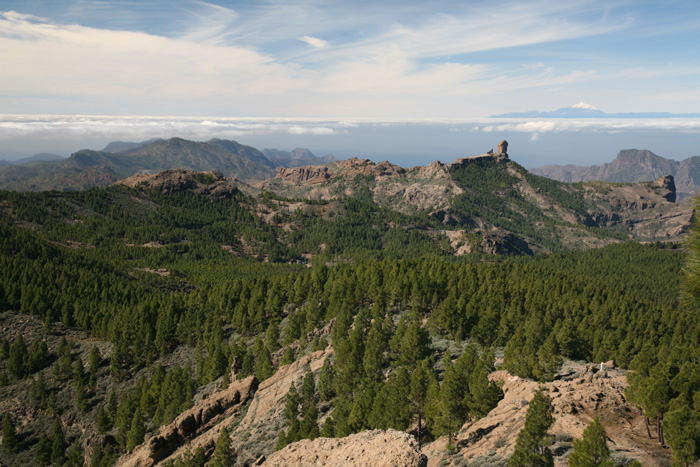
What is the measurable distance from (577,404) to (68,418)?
112m

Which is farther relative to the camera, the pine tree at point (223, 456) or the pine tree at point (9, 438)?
the pine tree at point (9, 438)

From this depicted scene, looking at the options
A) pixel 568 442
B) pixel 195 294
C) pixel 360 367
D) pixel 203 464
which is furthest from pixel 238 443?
pixel 195 294

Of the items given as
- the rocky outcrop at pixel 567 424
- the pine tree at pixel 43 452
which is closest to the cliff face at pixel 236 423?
the pine tree at pixel 43 452

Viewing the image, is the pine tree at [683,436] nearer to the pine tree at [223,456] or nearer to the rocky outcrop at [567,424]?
the rocky outcrop at [567,424]

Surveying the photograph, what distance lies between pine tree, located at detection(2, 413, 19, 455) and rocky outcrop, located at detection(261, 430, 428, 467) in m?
85.8

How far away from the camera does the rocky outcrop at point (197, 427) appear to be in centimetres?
7156

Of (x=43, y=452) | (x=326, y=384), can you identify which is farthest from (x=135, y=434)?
(x=326, y=384)

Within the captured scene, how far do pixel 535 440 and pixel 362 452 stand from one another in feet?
49.2

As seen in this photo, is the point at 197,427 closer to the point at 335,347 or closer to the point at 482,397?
the point at 335,347

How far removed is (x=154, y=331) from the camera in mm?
125688

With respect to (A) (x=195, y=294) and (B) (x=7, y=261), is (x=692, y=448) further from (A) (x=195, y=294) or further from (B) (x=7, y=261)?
(B) (x=7, y=261)

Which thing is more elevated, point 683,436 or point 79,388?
point 683,436

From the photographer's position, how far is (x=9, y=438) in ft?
289

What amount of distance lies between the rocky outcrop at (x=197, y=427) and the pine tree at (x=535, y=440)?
5300cm
